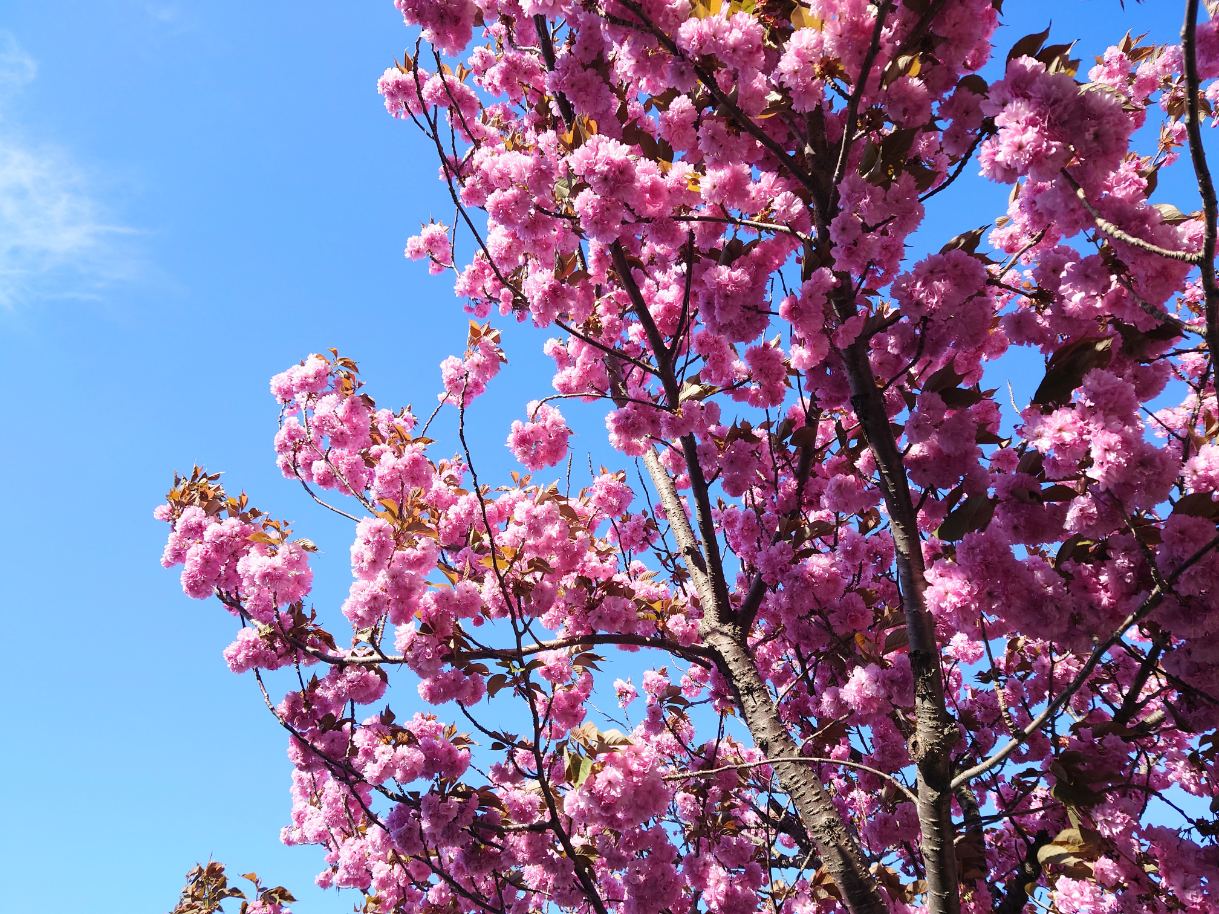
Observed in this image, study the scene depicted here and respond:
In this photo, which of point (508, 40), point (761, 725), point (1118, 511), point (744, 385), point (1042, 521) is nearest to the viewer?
point (1118, 511)

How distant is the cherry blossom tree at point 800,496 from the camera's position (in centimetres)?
246

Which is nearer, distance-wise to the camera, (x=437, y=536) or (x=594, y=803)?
(x=594, y=803)

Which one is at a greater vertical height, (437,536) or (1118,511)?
(437,536)

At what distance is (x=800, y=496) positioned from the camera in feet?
12.8

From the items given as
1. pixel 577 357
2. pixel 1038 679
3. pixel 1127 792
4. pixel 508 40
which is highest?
pixel 508 40

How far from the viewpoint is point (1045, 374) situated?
254 centimetres

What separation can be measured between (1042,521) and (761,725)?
1.83 metres

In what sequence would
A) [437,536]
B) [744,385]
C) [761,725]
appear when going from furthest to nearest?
[744,385], [437,536], [761,725]

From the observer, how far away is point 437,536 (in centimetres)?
401

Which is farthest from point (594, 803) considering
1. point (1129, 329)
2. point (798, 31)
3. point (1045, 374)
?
point (798, 31)

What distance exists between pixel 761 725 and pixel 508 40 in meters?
4.93

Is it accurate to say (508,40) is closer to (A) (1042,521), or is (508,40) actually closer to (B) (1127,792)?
(A) (1042,521)

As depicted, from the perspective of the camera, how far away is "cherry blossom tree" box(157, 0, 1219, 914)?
246 cm

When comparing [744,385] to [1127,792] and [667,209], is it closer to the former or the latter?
[667,209]
